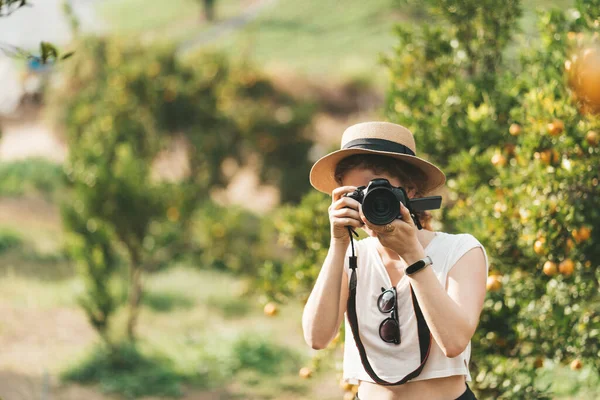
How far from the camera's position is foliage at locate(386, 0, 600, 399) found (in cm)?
311

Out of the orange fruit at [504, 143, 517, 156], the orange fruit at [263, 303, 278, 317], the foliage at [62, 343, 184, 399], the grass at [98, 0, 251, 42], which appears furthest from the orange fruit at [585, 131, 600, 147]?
the grass at [98, 0, 251, 42]

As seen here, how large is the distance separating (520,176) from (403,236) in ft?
5.40

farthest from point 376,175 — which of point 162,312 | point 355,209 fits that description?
point 162,312

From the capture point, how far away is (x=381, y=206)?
71.3 inches

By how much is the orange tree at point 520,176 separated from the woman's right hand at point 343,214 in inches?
54.7

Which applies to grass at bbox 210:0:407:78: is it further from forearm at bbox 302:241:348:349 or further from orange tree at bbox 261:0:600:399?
forearm at bbox 302:241:348:349

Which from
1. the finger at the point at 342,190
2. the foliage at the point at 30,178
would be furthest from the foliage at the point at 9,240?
the finger at the point at 342,190

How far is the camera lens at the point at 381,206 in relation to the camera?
70.4 inches

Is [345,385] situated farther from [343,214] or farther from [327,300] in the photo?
[343,214]

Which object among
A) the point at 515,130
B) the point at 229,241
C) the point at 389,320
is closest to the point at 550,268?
the point at 515,130

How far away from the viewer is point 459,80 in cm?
406

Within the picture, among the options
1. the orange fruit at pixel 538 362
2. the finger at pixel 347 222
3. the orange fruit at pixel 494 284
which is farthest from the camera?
the orange fruit at pixel 538 362

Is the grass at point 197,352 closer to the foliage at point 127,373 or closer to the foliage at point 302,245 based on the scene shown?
the foliage at point 127,373

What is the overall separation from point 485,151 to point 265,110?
1003cm
